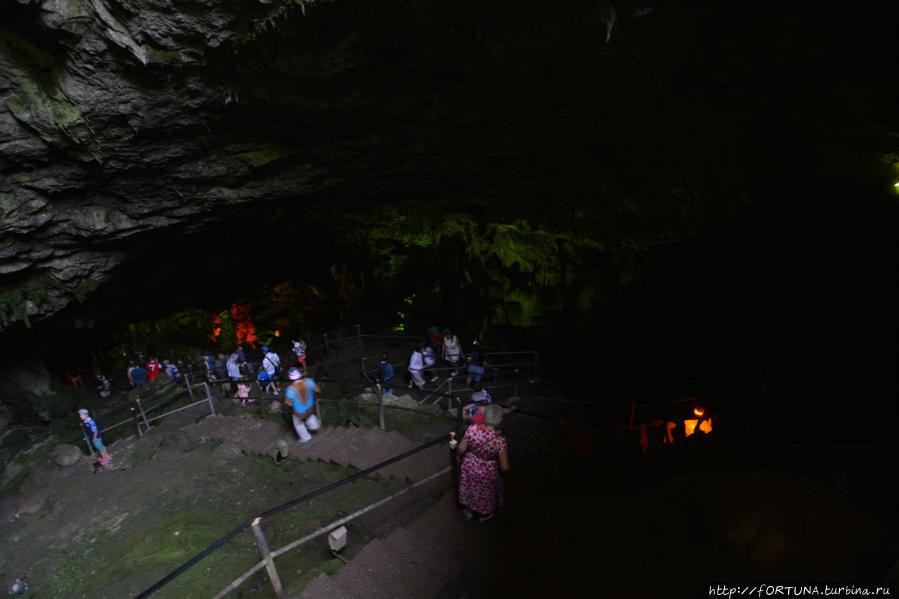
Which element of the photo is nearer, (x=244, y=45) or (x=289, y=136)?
(x=244, y=45)

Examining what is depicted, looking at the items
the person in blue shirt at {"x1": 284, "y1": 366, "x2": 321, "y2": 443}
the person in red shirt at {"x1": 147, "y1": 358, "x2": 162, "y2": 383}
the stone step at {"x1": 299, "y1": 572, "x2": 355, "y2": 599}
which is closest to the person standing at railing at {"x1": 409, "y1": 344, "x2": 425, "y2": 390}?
the person in blue shirt at {"x1": 284, "y1": 366, "x2": 321, "y2": 443}

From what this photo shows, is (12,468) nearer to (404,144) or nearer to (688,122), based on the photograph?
(404,144)

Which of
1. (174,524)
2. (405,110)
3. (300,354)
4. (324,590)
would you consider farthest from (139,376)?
(324,590)

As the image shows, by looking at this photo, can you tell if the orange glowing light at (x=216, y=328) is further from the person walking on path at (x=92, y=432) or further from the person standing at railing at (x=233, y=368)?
the person walking on path at (x=92, y=432)

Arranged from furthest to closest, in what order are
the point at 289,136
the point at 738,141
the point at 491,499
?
the point at 289,136 → the point at 738,141 → the point at 491,499

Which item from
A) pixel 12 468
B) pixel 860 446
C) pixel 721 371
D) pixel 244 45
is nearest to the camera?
pixel 860 446

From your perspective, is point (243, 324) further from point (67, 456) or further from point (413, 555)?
point (413, 555)

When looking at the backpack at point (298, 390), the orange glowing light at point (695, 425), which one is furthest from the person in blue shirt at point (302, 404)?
the orange glowing light at point (695, 425)

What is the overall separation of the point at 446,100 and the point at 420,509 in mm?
6630

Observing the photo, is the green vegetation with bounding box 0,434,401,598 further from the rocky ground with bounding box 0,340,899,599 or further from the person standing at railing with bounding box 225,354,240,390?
the person standing at railing with bounding box 225,354,240,390

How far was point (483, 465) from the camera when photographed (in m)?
3.87

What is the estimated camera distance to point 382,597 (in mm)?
3287

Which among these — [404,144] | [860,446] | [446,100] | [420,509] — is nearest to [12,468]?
[420,509]

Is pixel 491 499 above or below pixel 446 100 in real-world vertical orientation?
below
